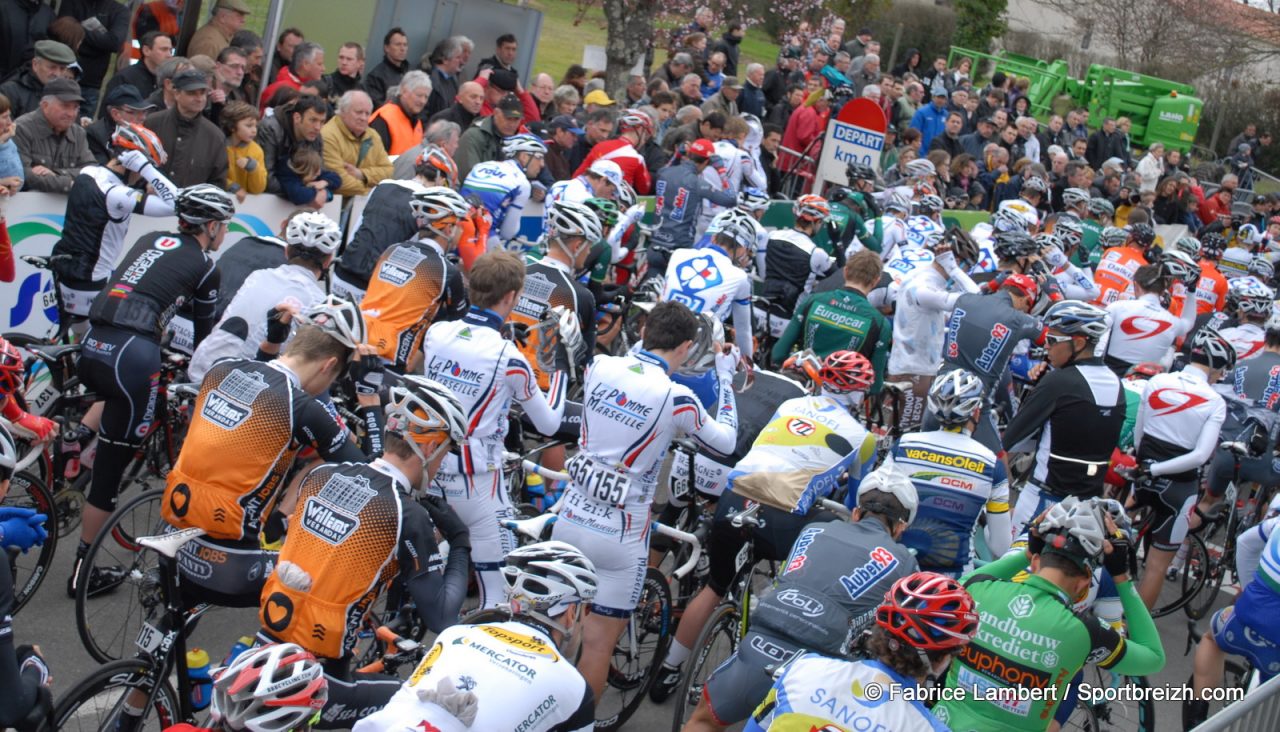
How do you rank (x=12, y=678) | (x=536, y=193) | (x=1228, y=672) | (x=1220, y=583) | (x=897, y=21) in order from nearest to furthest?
(x=12, y=678) → (x=1228, y=672) → (x=1220, y=583) → (x=536, y=193) → (x=897, y=21)

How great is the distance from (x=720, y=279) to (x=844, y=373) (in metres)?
2.70

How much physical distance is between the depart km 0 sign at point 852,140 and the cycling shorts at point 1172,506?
7000mm

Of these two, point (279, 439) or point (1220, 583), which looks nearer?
point (279, 439)

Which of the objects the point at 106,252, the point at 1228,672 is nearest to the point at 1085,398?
the point at 1228,672

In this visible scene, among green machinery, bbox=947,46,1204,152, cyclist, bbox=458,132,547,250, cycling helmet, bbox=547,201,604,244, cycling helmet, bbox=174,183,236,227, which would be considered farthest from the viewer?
green machinery, bbox=947,46,1204,152

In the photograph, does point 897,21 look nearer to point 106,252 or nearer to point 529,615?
point 106,252

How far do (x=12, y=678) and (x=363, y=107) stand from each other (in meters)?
7.91

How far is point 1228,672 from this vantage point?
27.6 feet

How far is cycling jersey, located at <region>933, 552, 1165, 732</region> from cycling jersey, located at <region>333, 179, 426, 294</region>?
16.3 ft

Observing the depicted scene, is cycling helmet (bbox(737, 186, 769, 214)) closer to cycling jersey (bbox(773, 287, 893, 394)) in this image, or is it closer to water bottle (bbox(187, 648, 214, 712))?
cycling jersey (bbox(773, 287, 893, 394))

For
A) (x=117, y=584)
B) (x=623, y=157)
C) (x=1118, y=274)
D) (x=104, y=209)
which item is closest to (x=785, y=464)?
(x=117, y=584)

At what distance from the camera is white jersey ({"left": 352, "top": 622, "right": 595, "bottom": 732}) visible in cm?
407

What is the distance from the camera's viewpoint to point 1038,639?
203 inches

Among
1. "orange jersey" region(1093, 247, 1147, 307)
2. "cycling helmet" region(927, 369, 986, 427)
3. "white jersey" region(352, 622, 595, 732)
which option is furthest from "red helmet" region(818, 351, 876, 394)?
"orange jersey" region(1093, 247, 1147, 307)
